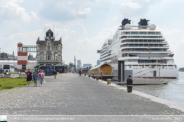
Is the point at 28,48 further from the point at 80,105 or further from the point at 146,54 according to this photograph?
the point at 80,105

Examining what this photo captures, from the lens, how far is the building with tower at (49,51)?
126 metres

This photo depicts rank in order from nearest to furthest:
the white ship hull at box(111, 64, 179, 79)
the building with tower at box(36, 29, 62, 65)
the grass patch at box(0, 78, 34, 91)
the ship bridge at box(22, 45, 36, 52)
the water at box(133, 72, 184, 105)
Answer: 1. the water at box(133, 72, 184, 105)
2. the grass patch at box(0, 78, 34, 91)
3. the white ship hull at box(111, 64, 179, 79)
4. the ship bridge at box(22, 45, 36, 52)
5. the building with tower at box(36, 29, 62, 65)

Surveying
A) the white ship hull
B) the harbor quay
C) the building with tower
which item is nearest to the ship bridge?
the building with tower

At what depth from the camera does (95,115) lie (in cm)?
827

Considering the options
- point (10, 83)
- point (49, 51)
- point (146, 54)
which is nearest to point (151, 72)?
point (146, 54)

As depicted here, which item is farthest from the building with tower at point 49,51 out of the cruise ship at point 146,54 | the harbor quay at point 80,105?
the harbor quay at point 80,105

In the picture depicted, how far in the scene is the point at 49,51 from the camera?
421ft

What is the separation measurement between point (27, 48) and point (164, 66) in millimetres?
81179

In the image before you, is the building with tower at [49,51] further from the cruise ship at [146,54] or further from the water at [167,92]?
the water at [167,92]

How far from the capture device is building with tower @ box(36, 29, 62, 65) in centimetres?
12562

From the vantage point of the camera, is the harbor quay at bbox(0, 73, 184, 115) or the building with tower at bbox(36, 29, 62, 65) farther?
the building with tower at bbox(36, 29, 62, 65)

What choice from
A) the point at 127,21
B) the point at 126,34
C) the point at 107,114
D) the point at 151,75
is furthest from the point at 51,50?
the point at 107,114

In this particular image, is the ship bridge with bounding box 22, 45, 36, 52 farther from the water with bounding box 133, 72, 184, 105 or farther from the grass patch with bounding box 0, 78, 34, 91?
the water with bounding box 133, 72, 184, 105

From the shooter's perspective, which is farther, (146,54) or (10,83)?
(146,54)
